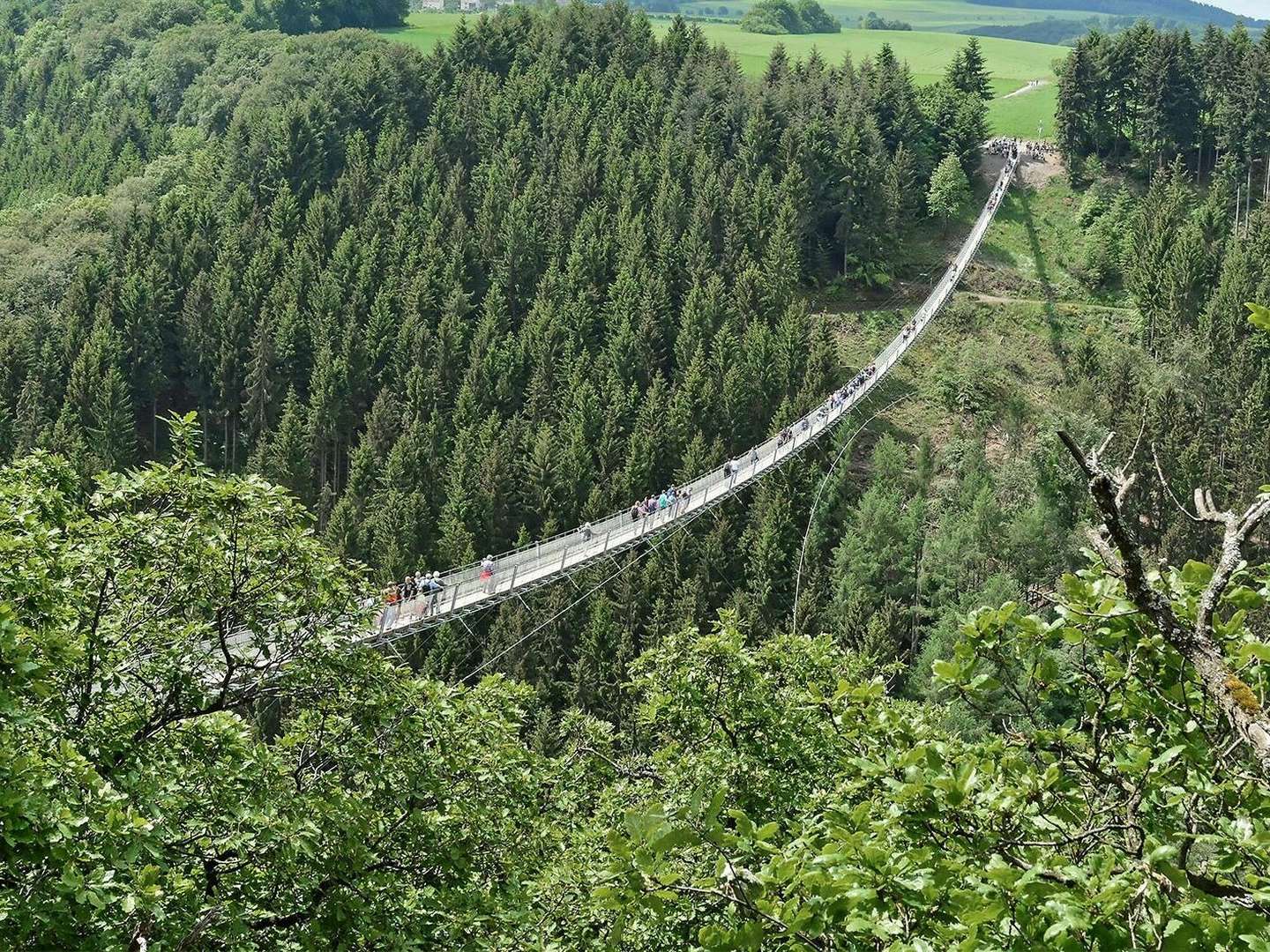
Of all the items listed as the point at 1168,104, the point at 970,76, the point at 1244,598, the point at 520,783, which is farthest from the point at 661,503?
the point at 1168,104

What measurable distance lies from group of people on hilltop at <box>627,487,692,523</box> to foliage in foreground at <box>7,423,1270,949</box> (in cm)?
2824

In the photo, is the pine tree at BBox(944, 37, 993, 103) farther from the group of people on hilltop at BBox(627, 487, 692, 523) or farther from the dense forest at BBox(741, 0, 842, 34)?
the dense forest at BBox(741, 0, 842, 34)

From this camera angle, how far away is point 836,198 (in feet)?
266

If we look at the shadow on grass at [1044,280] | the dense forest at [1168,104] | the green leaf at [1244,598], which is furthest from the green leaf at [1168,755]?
the dense forest at [1168,104]

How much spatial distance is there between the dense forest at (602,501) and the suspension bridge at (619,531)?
1.47 metres

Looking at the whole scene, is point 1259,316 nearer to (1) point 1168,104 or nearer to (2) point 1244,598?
(2) point 1244,598

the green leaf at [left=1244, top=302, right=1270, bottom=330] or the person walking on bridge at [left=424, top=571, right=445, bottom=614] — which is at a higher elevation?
the green leaf at [left=1244, top=302, right=1270, bottom=330]

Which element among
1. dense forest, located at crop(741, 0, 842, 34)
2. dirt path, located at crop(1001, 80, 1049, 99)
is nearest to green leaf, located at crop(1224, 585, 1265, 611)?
dirt path, located at crop(1001, 80, 1049, 99)

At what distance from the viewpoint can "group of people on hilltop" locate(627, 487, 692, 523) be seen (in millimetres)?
50656

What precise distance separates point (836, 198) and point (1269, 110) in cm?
2690

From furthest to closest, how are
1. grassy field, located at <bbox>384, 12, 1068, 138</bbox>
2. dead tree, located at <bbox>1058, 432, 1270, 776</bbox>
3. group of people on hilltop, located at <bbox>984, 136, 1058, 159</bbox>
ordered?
grassy field, located at <bbox>384, 12, 1068, 138</bbox>
group of people on hilltop, located at <bbox>984, 136, 1058, 159</bbox>
dead tree, located at <bbox>1058, 432, 1270, 776</bbox>

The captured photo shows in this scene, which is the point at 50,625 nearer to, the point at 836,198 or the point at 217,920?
the point at 217,920

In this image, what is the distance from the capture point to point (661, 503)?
51.7m

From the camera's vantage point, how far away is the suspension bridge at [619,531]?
41344 mm
